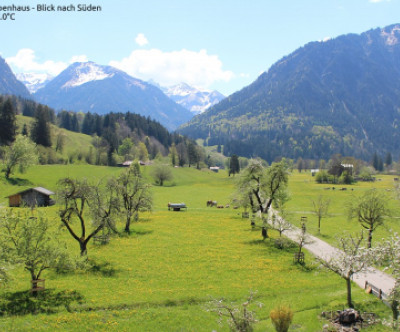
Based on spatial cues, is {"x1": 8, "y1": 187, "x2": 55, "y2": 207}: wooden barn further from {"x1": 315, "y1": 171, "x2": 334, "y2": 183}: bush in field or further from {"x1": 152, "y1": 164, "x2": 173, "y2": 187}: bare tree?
{"x1": 315, "y1": 171, "x2": 334, "y2": 183}: bush in field

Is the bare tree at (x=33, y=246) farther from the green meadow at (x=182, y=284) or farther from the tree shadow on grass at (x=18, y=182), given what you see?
the tree shadow on grass at (x=18, y=182)

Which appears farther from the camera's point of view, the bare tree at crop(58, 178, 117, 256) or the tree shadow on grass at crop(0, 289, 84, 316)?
the bare tree at crop(58, 178, 117, 256)

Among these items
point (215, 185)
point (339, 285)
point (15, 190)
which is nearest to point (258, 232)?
point (339, 285)

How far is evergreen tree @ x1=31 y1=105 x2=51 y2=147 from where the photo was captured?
146 m

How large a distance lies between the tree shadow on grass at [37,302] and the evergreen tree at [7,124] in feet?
389

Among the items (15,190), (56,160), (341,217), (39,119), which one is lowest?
(341,217)

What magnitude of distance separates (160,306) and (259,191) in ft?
109

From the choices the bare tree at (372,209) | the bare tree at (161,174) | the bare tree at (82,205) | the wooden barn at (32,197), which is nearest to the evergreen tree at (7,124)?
the bare tree at (161,174)

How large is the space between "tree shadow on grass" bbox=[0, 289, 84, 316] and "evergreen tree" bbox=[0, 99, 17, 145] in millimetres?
118512

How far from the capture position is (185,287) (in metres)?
31.6

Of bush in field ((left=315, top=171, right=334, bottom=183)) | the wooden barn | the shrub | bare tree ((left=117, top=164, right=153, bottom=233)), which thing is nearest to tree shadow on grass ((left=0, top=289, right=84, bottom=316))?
the shrub

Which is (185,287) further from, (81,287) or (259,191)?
(259,191)

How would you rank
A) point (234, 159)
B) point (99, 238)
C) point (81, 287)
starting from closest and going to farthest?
point (81, 287) → point (99, 238) → point (234, 159)

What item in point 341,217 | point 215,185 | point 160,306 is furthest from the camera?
point 215,185
